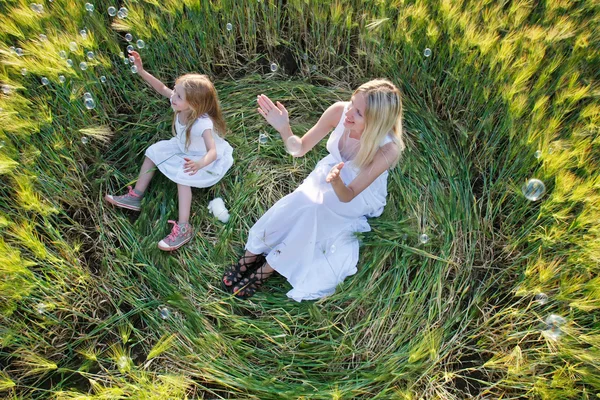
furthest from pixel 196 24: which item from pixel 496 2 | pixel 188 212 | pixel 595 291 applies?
pixel 595 291

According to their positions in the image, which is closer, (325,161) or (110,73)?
(325,161)

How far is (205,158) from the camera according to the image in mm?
2227

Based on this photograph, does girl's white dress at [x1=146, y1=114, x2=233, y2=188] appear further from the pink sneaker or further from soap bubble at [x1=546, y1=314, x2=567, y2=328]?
soap bubble at [x1=546, y1=314, x2=567, y2=328]

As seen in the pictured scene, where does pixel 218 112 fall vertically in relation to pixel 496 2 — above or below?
below

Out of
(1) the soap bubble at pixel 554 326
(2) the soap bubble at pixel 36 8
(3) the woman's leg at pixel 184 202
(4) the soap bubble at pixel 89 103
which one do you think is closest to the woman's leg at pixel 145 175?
(3) the woman's leg at pixel 184 202

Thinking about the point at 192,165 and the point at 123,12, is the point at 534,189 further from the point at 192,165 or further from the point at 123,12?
the point at 123,12

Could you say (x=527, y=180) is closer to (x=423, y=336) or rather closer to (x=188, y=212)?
(x=423, y=336)

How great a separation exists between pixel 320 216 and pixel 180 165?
843 millimetres

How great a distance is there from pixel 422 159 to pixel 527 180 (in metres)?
0.59

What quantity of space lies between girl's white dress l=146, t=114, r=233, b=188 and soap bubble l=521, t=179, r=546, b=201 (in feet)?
5.06

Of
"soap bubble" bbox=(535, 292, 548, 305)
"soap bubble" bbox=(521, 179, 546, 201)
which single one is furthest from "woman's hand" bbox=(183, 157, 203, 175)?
"soap bubble" bbox=(535, 292, 548, 305)

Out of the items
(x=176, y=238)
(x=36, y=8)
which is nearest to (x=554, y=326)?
(x=176, y=238)

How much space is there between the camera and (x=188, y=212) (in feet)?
7.77

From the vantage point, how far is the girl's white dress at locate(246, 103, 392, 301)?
6.78ft
